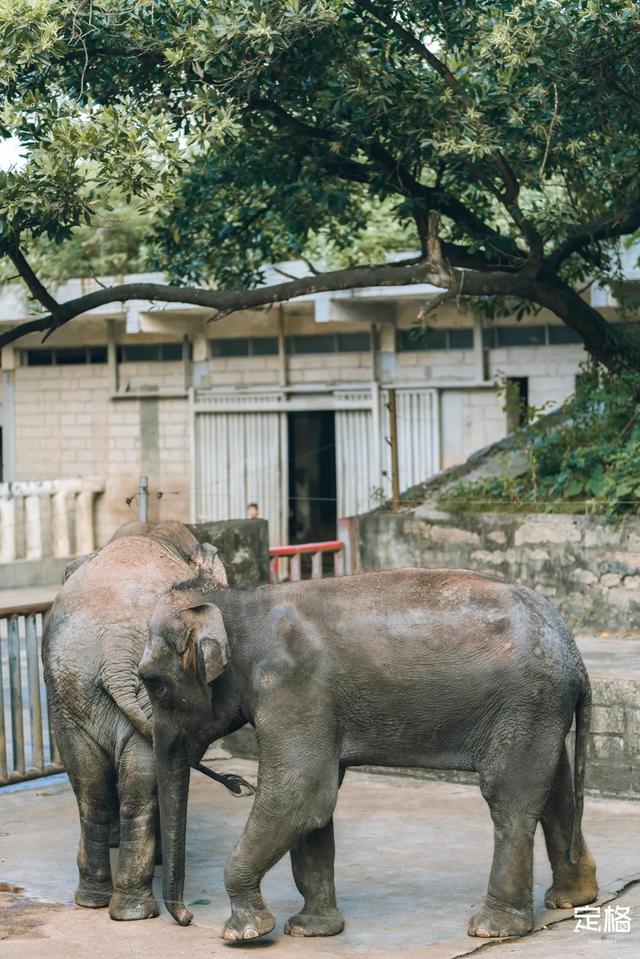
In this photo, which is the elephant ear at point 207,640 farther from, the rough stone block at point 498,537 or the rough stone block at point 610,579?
the rough stone block at point 498,537

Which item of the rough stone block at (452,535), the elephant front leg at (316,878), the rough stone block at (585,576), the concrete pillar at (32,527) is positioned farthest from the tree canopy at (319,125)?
the concrete pillar at (32,527)

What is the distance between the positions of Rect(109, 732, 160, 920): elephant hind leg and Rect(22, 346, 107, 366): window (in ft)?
47.9

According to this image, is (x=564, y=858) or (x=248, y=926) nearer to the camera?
(x=248, y=926)

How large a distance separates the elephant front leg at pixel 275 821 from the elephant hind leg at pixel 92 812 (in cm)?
91

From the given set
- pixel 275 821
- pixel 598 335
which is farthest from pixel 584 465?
pixel 275 821

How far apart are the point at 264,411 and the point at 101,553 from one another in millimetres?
12136

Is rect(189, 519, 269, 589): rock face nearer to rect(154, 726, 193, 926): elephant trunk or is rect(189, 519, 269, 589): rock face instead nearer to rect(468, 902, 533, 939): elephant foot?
rect(154, 726, 193, 926): elephant trunk

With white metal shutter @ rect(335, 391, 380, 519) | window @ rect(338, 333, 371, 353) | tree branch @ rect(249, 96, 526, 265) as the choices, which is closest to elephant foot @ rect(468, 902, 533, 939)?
tree branch @ rect(249, 96, 526, 265)

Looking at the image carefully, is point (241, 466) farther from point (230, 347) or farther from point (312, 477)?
point (230, 347)

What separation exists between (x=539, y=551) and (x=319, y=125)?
388 centimetres

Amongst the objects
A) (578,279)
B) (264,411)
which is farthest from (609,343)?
(264,411)

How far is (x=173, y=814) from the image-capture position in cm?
591

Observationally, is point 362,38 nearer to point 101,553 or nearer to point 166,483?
point 101,553

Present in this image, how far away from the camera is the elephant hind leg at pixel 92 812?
6.40m
